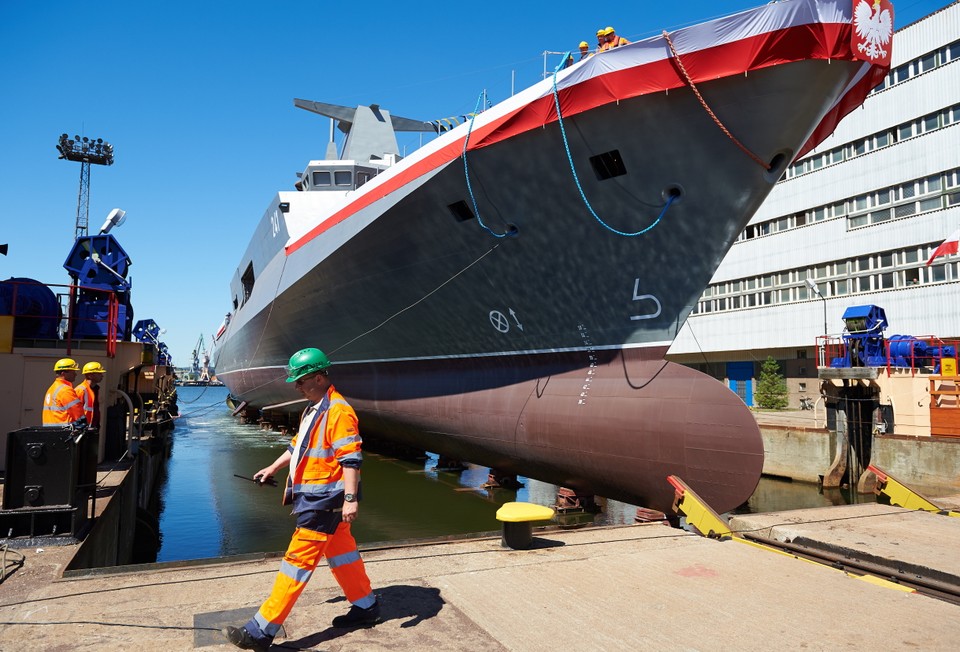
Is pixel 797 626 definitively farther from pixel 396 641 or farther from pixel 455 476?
pixel 455 476

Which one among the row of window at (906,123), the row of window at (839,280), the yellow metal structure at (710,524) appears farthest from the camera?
the row of window at (839,280)

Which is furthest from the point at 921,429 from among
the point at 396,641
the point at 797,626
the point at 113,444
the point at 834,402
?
the point at 113,444

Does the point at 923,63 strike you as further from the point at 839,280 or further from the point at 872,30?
the point at 872,30

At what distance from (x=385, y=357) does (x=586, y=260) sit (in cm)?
549

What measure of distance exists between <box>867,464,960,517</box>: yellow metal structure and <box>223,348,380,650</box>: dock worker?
6.96m

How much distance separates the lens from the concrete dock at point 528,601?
3.37m

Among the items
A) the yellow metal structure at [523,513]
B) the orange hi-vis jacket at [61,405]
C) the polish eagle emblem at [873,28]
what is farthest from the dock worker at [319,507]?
the polish eagle emblem at [873,28]

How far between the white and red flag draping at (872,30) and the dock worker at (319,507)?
6785 mm

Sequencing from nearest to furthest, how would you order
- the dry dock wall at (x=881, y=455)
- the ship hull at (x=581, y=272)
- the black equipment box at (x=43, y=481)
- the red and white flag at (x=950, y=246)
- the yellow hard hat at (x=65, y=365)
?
the black equipment box at (x=43, y=481), the yellow hard hat at (x=65, y=365), the ship hull at (x=581, y=272), the dry dock wall at (x=881, y=455), the red and white flag at (x=950, y=246)

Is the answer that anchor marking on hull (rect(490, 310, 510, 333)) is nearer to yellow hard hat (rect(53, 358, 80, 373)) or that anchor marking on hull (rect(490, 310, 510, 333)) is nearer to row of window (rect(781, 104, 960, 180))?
yellow hard hat (rect(53, 358, 80, 373))

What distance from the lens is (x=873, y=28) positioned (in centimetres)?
680

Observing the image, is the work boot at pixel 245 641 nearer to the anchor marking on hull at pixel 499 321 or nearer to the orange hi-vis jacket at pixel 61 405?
the orange hi-vis jacket at pixel 61 405

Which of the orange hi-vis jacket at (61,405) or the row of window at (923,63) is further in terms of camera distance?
the row of window at (923,63)

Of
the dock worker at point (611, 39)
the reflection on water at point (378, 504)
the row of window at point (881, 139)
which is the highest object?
the row of window at point (881, 139)
